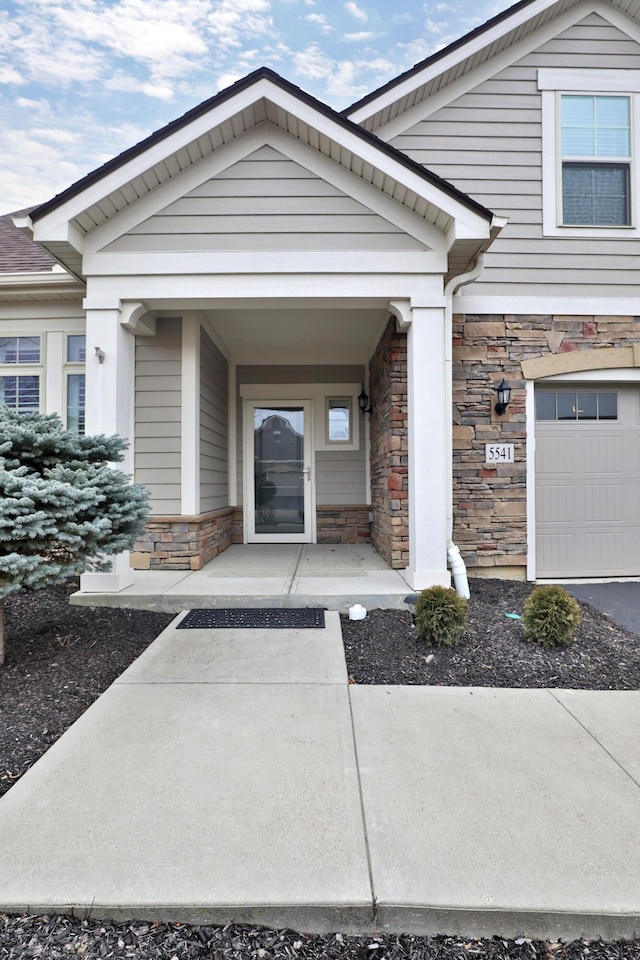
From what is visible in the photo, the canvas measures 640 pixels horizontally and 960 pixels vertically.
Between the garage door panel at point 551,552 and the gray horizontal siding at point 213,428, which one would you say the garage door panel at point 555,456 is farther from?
the gray horizontal siding at point 213,428

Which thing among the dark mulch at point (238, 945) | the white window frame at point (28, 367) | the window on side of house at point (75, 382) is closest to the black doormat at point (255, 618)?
the dark mulch at point (238, 945)

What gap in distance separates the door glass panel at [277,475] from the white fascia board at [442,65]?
142 inches

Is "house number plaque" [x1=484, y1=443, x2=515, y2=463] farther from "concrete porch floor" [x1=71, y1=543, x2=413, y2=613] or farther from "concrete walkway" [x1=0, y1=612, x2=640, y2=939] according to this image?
"concrete walkway" [x1=0, y1=612, x2=640, y2=939]

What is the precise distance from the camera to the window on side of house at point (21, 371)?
18.9 ft

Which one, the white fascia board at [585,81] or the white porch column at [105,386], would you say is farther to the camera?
the white fascia board at [585,81]

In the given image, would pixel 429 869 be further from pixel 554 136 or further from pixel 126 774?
pixel 554 136

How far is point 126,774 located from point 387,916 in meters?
1.16

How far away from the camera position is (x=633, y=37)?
5395 mm

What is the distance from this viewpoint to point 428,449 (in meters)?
4.16

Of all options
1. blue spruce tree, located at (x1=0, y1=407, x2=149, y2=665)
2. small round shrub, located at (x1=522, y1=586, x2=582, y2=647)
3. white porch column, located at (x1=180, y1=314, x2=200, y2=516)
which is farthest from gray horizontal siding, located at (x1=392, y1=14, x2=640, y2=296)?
blue spruce tree, located at (x1=0, y1=407, x2=149, y2=665)

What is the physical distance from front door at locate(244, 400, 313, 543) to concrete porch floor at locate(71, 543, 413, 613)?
1.46m

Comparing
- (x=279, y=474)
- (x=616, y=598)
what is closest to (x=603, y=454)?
(x=616, y=598)

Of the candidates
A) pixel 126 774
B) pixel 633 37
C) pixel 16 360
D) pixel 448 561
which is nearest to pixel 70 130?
pixel 16 360

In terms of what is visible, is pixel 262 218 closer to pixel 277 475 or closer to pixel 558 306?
pixel 558 306
